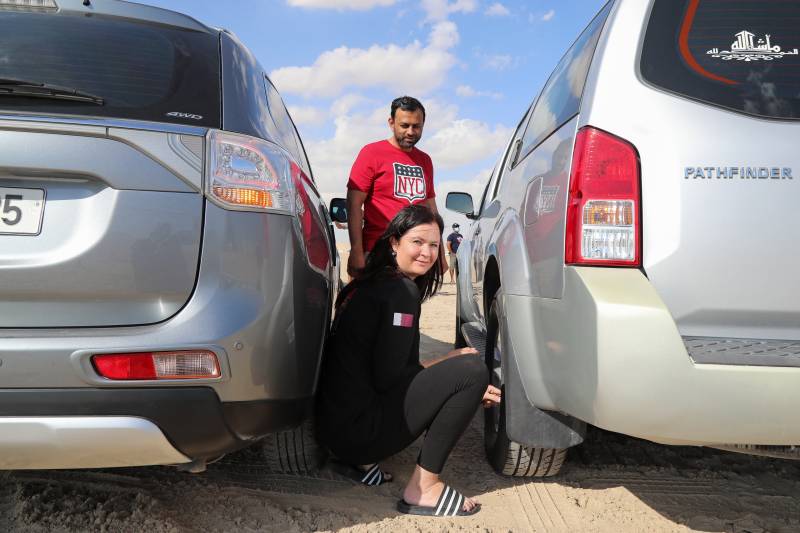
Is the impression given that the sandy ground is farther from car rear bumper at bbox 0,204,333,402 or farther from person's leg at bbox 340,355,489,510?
car rear bumper at bbox 0,204,333,402

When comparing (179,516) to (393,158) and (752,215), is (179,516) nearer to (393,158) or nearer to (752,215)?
(752,215)

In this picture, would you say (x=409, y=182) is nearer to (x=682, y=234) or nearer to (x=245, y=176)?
(x=245, y=176)

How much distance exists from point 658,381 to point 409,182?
237 cm

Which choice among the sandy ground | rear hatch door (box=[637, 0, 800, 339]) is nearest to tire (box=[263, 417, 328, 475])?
the sandy ground

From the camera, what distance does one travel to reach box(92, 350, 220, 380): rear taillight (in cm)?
162

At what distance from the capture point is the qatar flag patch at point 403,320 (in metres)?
2.29

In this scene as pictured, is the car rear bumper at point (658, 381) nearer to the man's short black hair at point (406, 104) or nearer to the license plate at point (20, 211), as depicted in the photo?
the license plate at point (20, 211)

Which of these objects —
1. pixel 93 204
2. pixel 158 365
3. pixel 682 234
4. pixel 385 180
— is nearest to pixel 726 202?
pixel 682 234

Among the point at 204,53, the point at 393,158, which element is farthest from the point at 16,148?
the point at 393,158

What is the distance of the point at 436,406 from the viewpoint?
7.51 ft

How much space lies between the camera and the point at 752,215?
160 centimetres

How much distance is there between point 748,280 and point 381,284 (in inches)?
47.2

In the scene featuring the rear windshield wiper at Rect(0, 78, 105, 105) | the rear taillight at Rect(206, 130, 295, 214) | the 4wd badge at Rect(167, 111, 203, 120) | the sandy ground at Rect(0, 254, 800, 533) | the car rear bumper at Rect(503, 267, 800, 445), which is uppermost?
the rear windshield wiper at Rect(0, 78, 105, 105)

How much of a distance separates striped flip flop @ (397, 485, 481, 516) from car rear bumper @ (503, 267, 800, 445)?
81cm
